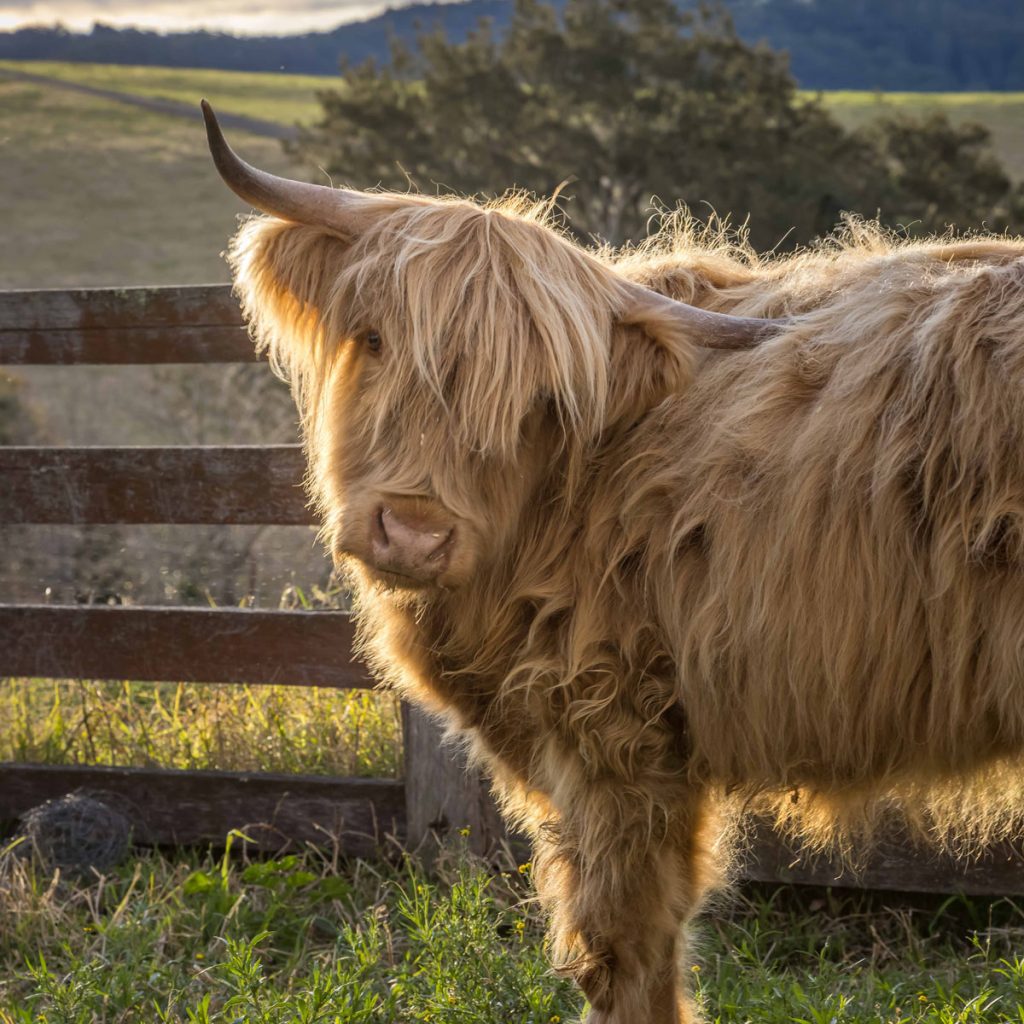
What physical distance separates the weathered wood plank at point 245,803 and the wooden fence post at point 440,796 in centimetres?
9

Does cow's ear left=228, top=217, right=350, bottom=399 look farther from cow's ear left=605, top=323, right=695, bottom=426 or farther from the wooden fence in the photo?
the wooden fence

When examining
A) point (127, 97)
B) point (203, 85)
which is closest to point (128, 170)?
point (127, 97)

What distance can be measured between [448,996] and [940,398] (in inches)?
66.4

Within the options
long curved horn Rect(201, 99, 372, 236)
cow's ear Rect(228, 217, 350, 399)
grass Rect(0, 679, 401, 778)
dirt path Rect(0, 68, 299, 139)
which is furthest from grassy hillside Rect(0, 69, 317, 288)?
long curved horn Rect(201, 99, 372, 236)

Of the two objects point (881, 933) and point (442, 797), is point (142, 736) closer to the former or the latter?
point (442, 797)

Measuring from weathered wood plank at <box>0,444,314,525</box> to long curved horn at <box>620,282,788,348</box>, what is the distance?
67.2 inches

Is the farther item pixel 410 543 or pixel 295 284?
pixel 295 284

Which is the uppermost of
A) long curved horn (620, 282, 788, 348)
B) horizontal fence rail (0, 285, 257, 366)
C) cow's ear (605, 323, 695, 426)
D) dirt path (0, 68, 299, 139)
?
dirt path (0, 68, 299, 139)

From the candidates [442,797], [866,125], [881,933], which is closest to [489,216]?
[442,797]

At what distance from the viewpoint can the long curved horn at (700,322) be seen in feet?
7.48

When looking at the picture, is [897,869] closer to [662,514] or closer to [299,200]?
[662,514]

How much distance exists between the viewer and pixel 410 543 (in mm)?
2094

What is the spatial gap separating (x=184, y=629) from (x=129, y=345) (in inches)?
37.1

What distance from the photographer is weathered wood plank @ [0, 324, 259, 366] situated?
3.83 metres
